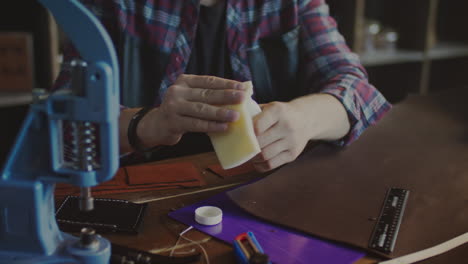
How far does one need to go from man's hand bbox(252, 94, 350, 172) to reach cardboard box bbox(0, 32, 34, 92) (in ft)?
3.86

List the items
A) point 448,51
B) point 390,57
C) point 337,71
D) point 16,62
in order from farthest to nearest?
1. point 448,51
2. point 390,57
3. point 16,62
4. point 337,71

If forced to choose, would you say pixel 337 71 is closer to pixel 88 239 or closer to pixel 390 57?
pixel 88 239

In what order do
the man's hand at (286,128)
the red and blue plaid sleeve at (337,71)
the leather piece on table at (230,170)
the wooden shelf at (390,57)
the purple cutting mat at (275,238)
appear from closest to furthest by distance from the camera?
1. the purple cutting mat at (275,238)
2. the man's hand at (286,128)
3. the leather piece on table at (230,170)
4. the red and blue plaid sleeve at (337,71)
5. the wooden shelf at (390,57)

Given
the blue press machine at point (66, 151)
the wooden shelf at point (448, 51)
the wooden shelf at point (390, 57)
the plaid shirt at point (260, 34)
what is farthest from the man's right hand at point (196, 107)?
the wooden shelf at point (448, 51)

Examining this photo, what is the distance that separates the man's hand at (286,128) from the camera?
0.96 meters

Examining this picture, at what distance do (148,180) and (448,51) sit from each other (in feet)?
8.84

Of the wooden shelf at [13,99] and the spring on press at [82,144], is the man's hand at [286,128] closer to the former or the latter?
the spring on press at [82,144]

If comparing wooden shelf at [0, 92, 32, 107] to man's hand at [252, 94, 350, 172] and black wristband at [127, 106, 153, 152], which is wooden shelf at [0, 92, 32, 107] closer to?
black wristband at [127, 106, 153, 152]

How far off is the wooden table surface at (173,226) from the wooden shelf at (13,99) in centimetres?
111

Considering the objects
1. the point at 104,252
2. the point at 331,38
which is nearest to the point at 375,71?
the point at 331,38

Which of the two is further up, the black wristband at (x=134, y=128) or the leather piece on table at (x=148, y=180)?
the black wristband at (x=134, y=128)

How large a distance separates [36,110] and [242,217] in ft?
1.27

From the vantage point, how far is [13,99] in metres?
1.87

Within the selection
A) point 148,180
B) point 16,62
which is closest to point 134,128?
point 148,180
